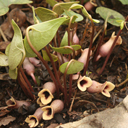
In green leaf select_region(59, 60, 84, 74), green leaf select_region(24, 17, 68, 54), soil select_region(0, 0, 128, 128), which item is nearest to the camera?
green leaf select_region(24, 17, 68, 54)

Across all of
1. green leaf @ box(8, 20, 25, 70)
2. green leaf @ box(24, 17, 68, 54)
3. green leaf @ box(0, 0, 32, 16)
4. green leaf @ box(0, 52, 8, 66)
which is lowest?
green leaf @ box(0, 52, 8, 66)

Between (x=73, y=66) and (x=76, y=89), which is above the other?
(x=73, y=66)

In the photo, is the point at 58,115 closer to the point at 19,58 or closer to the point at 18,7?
the point at 19,58

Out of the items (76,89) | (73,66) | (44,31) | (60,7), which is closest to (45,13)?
(60,7)

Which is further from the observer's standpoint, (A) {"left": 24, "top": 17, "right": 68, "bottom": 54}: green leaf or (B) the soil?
(B) the soil

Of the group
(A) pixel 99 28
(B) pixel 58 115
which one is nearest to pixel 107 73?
(A) pixel 99 28

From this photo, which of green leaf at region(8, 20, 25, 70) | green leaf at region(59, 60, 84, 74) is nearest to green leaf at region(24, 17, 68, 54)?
green leaf at region(8, 20, 25, 70)

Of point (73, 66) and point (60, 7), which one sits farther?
point (60, 7)

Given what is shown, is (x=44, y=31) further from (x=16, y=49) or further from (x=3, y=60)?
(x=3, y=60)

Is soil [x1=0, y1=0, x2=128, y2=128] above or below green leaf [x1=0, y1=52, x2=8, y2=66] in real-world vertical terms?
below

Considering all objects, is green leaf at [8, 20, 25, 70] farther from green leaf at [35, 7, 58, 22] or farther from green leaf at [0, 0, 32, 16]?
green leaf at [0, 0, 32, 16]
